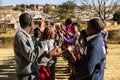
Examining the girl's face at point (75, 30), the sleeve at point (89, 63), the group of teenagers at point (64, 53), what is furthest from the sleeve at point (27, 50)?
the girl's face at point (75, 30)

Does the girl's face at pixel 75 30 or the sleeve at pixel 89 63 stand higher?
the sleeve at pixel 89 63

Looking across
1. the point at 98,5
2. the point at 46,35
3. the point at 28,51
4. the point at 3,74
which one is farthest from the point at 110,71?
the point at 98,5

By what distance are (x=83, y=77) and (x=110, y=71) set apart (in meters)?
10.6

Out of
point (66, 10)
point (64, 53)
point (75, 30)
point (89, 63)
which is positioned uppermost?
point (89, 63)

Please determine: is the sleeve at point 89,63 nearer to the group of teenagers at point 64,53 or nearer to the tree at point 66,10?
the group of teenagers at point 64,53

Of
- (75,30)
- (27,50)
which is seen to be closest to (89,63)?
(27,50)

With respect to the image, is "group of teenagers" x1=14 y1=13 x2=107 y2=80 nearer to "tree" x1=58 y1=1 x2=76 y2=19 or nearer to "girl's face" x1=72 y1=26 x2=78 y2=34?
"girl's face" x1=72 y1=26 x2=78 y2=34

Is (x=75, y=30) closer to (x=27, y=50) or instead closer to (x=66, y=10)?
(x=27, y=50)

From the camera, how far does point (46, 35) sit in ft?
25.1

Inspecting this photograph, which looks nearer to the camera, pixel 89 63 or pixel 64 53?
pixel 89 63

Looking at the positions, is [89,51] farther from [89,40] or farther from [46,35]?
[46,35]

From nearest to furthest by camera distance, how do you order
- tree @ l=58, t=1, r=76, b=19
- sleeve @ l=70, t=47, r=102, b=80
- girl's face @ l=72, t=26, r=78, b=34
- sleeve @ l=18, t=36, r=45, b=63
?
1. sleeve @ l=70, t=47, r=102, b=80
2. sleeve @ l=18, t=36, r=45, b=63
3. girl's face @ l=72, t=26, r=78, b=34
4. tree @ l=58, t=1, r=76, b=19

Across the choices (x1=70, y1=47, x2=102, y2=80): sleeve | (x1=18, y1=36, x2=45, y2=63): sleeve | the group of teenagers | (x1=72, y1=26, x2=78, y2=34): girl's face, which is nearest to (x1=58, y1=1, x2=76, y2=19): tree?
(x1=72, y1=26, x2=78, y2=34): girl's face

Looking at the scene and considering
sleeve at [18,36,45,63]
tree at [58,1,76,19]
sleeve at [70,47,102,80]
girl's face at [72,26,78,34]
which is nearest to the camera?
sleeve at [70,47,102,80]
